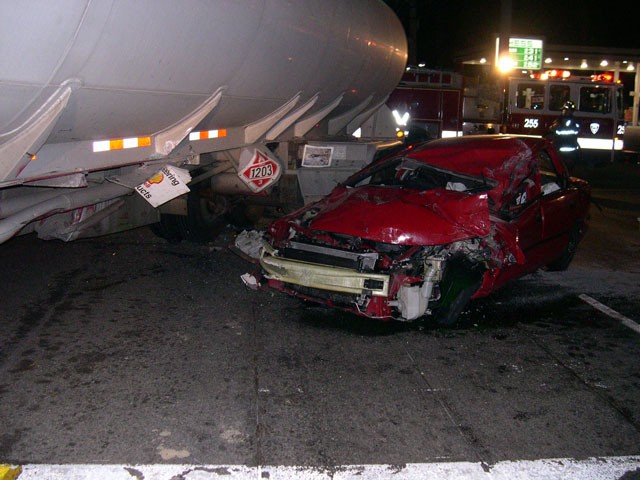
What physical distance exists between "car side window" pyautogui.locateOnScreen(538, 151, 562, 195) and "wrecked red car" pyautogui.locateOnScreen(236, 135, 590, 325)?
0.07 m

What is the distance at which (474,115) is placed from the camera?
62.2 feet

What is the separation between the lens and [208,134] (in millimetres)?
6512

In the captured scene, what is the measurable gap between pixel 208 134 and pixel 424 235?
2.24m

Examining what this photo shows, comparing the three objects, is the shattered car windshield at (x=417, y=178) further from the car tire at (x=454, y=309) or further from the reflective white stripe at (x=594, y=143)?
the reflective white stripe at (x=594, y=143)

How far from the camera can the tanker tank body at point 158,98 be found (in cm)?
392

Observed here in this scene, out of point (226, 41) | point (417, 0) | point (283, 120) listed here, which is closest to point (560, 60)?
point (417, 0)

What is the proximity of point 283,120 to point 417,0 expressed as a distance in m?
28.7

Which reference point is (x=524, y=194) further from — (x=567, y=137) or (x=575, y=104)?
(x=575, y=104)

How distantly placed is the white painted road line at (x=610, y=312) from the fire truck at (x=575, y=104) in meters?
13.5

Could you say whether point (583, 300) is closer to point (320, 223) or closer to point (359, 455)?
point (320, 223)

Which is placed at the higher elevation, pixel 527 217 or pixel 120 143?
pixel 120 143

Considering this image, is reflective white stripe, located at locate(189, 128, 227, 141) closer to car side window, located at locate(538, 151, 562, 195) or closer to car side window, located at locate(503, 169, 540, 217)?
car side window, located at locate(503, 169, 540, 217)

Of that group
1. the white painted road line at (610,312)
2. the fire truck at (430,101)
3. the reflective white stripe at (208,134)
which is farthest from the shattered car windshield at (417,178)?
the fire truck at (430,101)

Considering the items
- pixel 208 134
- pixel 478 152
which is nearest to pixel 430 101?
pixel 478 152
